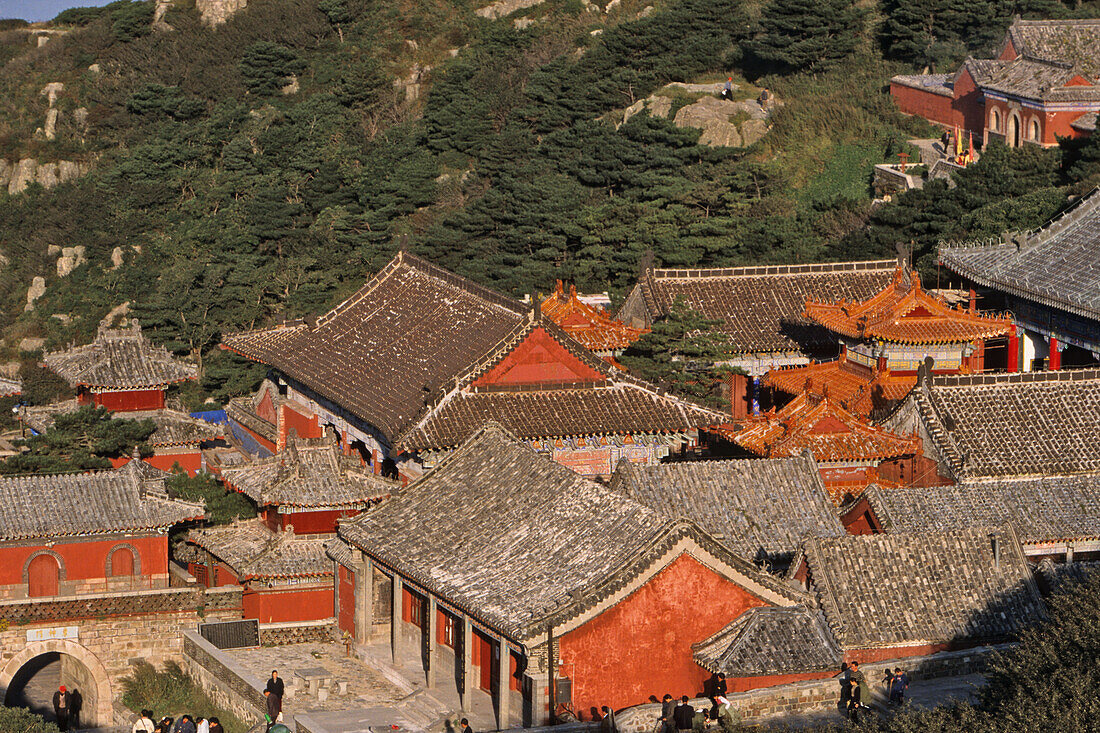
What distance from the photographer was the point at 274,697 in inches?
1148

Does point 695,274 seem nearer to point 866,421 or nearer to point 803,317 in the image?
point 803,317

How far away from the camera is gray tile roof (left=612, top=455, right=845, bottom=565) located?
31172 mm

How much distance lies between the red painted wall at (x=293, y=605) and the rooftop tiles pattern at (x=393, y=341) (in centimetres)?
376

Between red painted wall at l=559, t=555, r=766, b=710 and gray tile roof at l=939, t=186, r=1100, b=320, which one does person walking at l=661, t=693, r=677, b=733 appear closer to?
red painted wall at l=559, t=555, r=766, b=710

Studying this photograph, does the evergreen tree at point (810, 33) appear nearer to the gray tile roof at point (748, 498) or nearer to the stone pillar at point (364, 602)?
the gray tile roof at point (748, 498)

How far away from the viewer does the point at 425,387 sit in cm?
3722

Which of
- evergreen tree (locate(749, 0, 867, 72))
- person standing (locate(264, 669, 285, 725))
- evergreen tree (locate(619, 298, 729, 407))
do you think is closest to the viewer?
person standing (locate(264, 669, 285, 725))

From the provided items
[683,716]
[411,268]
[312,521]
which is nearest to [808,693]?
[683,716]

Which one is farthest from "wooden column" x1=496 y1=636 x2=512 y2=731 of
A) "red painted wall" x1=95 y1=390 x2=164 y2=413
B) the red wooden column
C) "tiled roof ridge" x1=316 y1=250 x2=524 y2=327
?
"red painted wall" x1=95 y1=390 x2=164 y2=413

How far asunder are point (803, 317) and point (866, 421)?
11356mm

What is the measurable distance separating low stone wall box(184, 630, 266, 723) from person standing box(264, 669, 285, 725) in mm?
591

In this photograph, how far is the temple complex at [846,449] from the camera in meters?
34.9

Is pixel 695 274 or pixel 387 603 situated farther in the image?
pixel 695 274

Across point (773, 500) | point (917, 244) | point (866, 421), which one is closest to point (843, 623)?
point (773, 500)
